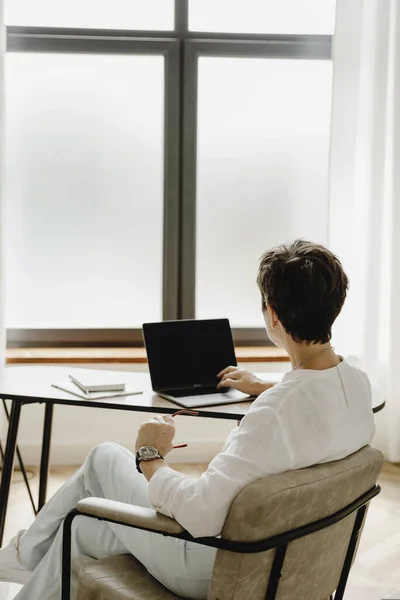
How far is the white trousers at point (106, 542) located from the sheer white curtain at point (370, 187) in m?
2.01

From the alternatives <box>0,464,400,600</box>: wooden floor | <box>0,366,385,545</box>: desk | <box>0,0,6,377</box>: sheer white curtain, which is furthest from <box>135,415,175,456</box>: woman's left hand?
<box>0,0,6,377</box>: sheer white curtain

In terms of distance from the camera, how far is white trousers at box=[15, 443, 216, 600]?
158 centimetres

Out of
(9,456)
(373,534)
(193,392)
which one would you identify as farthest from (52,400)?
(373,534)

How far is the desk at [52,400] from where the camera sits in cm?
210


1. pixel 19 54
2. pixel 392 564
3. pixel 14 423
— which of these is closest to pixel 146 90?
pixel 19 54

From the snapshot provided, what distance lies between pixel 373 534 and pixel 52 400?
142cm

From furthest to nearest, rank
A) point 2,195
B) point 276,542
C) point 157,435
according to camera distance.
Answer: point 2,195
point 157,435
point 276,542

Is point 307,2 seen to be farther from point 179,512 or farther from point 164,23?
point 179,512

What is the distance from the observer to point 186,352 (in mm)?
2283

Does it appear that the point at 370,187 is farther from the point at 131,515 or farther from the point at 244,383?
the point at 131,515

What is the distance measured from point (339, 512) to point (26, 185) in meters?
2.75

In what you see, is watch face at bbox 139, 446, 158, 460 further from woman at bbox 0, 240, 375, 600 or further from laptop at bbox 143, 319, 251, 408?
laptop at bbox 143, 319, 251, 408

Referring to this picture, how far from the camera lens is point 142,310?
3883mm

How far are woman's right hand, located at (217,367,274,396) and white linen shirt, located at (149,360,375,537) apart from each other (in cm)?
70
